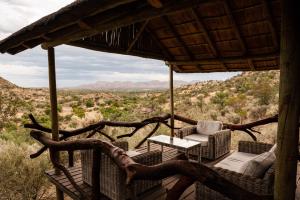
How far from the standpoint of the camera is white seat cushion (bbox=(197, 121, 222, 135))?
21.3 feet

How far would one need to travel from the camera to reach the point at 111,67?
549ft

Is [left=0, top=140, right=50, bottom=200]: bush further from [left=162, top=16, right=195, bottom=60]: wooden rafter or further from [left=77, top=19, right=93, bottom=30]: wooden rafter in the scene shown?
[left=162, top=16, right=195, bottom=60]: wooden rafter

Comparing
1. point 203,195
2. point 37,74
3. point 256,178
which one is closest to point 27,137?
point 203,195

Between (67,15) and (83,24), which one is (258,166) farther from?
(67,15)

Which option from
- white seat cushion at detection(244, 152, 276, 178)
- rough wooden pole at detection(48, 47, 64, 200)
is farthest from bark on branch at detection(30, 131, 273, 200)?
rough wooden pole at detection(48, 47, 64, 200)

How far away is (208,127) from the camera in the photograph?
664cm

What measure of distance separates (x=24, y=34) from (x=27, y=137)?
20.8 feet

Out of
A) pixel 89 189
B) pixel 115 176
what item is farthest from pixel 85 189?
pixel 115 176

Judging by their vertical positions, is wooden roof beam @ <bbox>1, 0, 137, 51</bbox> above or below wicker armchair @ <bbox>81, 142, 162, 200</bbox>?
above

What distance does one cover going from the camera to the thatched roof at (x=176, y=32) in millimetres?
2930

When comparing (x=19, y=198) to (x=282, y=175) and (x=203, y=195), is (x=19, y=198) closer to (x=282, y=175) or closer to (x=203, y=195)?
(x=203, y=195)

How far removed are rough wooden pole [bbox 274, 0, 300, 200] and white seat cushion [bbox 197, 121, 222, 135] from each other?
14.8 ft

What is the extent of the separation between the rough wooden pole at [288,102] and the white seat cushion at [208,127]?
14.8ft

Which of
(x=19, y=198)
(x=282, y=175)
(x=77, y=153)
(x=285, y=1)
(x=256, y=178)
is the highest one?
(x=285, y=1)
